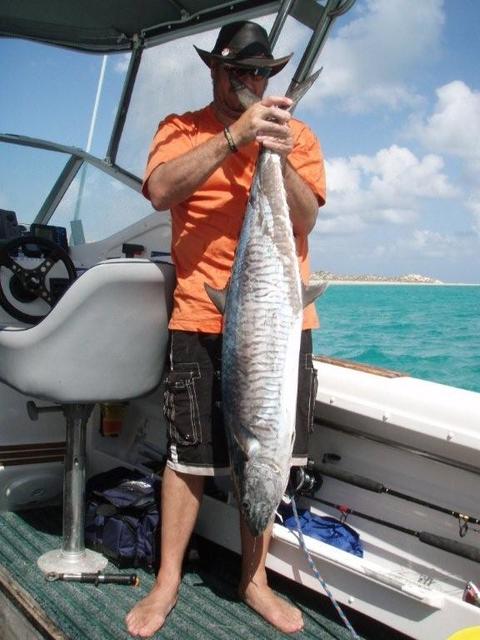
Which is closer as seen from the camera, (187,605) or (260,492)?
(260,492)

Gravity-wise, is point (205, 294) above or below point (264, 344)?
above

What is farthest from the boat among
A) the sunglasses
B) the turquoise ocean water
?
the turquoise ocean water

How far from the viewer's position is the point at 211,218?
2.49 m

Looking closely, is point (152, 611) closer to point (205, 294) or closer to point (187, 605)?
point (187, 605)

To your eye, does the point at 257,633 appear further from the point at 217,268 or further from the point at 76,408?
the point at 217,268

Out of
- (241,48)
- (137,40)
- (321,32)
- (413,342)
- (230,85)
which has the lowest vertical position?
(413,342)

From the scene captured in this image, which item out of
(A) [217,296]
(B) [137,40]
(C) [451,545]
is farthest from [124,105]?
(C) [451,545]

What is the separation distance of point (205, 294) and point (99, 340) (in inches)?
18.5

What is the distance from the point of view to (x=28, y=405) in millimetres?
3148

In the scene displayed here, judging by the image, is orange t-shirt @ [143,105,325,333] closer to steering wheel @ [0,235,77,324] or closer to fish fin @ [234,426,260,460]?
fish fin @ [234,426,260,460]

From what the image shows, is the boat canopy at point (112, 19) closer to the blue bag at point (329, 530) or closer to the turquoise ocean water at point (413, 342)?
the blue bag at point (329, 530)

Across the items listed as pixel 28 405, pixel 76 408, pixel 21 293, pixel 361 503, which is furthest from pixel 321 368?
pixel 21 293

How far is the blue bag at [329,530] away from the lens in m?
2.75

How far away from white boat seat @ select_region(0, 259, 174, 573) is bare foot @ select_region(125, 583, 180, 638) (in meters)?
0.76
